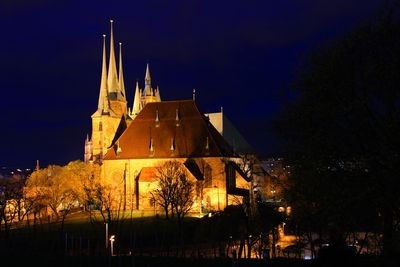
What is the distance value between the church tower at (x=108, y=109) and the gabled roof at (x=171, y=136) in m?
18.0

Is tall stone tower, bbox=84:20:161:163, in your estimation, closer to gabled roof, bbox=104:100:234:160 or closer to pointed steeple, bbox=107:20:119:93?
pointed steeple, bbox=107:20:119:93

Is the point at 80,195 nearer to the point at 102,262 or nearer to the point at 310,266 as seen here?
the point at 102,262

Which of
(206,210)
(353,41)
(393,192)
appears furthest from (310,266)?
(206,210)

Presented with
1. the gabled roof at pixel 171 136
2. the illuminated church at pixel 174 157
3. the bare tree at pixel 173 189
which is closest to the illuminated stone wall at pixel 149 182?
the illuminated church at pixel 174 157

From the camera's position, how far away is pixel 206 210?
3059 inches

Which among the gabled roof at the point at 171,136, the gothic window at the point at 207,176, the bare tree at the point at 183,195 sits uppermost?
the gabled roof at the point at 171,136

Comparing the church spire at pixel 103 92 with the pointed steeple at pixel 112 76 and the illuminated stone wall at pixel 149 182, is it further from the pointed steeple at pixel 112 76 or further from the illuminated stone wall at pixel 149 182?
the illuminated stone wall at pixel 149 182

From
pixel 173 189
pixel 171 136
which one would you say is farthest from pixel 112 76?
pixel 173 189

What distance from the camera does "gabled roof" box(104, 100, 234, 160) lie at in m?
85.1

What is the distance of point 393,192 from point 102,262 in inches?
588

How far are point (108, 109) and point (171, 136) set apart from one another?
2390cm

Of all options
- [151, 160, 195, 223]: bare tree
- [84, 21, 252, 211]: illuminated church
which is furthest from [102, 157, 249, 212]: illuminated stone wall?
[151, 160, 195, 223]: bare tree

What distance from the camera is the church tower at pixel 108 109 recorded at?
346ft

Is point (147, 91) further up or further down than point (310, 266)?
further up
